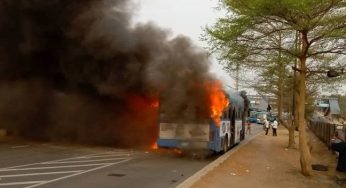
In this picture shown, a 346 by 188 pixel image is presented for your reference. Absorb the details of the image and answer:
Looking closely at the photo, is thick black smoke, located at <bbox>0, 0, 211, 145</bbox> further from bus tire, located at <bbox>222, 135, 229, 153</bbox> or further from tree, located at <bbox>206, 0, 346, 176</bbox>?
tree, located at <bbox>206, 0, 346, 176</bbox>

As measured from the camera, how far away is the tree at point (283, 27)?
1339 centimetres

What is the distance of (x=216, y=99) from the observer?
18.9 metres

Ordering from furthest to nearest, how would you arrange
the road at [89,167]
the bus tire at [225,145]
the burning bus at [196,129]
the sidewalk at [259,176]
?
Result: the bus tire at [225,145]
the burning bus at [196,129]
the sidewalk at [259,176]
the road at [89,167]

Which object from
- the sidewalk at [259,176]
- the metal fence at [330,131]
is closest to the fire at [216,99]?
the sidewalk at [259,176]

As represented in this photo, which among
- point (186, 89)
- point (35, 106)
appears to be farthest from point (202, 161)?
point (35, 106)

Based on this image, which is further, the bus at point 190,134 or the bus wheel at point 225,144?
the bus wheel at point 225,144

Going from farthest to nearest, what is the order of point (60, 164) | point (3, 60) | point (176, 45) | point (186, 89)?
1. point (3, 60)
2. point (176, 45)
3. point (186, 89)
4. point (60, 164)

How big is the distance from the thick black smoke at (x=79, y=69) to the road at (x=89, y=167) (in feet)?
6.10

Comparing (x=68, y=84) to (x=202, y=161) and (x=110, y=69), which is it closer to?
(x=110, y=69)

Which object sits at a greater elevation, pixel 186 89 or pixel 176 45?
pixel 176 45

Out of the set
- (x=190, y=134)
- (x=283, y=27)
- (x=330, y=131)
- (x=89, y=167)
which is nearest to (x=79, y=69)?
(x=190, y=134)

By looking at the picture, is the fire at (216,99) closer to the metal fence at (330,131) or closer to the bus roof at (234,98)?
the bus roof at (234,98)

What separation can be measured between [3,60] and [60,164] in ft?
35.3

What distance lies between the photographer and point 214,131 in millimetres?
18609
